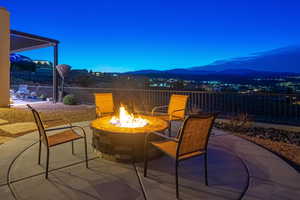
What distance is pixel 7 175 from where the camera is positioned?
2.20 m

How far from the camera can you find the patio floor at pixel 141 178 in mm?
1887

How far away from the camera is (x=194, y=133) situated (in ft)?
6.57

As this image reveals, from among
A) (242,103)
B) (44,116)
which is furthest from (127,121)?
(242,103)

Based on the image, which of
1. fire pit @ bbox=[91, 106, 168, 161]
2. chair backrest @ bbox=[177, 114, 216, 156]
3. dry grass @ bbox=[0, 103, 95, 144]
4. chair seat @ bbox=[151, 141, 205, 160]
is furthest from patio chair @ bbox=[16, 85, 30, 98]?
chair backrest @ bbox=[177, 114, 216, 156]

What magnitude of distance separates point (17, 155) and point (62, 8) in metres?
11.8

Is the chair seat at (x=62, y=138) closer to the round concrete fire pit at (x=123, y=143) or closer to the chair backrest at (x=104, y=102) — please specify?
the round concrete fire pit at (x=123, y=143)

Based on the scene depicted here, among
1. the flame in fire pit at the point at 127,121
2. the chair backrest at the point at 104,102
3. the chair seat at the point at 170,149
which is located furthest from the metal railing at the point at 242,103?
the chair seat at the point at 170,149

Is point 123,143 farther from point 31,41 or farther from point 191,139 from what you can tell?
point 31,41

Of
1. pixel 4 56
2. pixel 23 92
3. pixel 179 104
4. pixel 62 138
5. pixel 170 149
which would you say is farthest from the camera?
pixel 23 92

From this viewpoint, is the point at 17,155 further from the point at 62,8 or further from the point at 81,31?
the point at 81,31

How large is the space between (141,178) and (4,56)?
8.12m

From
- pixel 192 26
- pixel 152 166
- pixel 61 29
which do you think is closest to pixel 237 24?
pixel 192 26

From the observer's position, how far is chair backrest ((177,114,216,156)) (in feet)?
6.17

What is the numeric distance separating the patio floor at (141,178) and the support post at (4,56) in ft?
19.1
